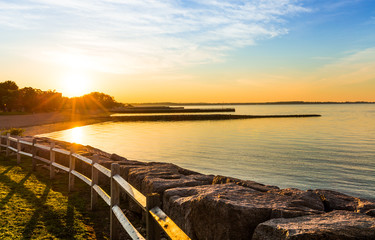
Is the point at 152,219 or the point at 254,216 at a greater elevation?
the point at 152,219

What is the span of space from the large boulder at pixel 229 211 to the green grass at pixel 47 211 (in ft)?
8.50

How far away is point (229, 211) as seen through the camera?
4496 mm

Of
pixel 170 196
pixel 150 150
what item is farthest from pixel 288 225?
pixel 150 150

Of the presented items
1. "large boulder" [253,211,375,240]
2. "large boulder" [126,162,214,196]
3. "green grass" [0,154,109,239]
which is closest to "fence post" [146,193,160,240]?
"large boulder" [253,211,375,240]

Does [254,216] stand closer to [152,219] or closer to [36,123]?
[152,219]

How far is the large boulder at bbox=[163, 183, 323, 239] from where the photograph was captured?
4.47m

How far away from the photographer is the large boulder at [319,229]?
3.47 metres

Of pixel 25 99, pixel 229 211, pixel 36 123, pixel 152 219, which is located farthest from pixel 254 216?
pixel 25 99

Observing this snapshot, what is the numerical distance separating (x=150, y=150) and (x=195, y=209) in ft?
96.6

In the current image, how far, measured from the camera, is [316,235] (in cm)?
344

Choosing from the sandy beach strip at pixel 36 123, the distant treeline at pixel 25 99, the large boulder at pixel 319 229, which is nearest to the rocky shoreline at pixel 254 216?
the large boulder at pixel 319 229

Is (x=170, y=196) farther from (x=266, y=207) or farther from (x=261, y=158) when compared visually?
(x=261, y=158)

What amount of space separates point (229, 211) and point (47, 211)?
18.2 feet

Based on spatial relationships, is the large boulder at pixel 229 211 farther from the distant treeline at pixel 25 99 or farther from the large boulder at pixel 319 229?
the distant treeline at pixel 25 99
